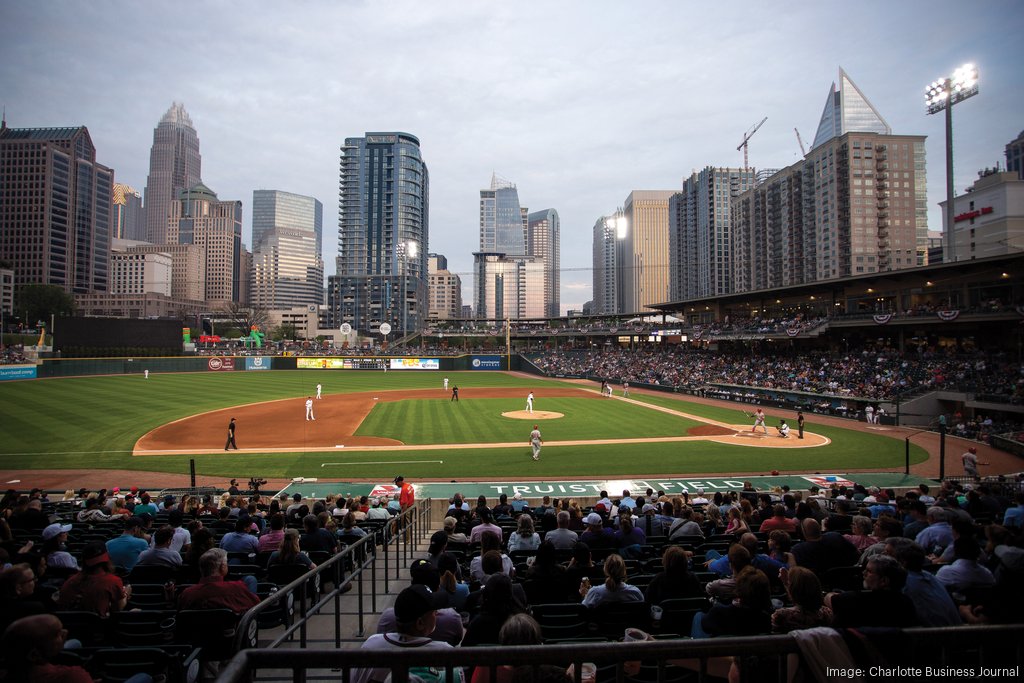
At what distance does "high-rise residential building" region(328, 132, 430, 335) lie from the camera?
188 metres

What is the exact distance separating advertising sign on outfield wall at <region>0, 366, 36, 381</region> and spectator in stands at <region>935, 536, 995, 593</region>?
78.9 metres

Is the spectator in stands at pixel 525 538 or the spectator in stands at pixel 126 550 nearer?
the spectator in stands at pixel 126 550

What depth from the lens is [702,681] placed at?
88.6 inches

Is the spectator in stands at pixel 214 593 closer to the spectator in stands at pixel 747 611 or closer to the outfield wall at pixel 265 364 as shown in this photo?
the spectator in stands at pixel 747 611

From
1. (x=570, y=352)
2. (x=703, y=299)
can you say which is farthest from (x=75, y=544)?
(x=570, y=352)

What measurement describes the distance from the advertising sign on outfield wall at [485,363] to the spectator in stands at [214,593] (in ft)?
267

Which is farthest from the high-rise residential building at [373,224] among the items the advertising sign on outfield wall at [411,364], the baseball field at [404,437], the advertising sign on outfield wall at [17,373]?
the baseball field at [404,437]

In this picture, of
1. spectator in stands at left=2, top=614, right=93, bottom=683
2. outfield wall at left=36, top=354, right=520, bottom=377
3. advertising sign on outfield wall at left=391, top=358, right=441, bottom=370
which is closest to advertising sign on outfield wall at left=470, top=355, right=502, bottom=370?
outfield wall at left=36, top=354, right=520, bottom=377

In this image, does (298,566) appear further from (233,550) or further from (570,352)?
(570,352)

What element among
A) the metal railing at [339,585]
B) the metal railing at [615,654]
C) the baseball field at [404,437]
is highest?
the metal railing at [615,654]

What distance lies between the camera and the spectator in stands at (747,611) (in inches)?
166

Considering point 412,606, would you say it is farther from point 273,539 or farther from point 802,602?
point 273,539

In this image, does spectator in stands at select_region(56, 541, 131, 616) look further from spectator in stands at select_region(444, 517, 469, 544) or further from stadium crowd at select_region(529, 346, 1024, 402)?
stadium crowd at select_region(529, 346, 1024, 402)

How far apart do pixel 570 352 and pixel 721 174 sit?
399ft
